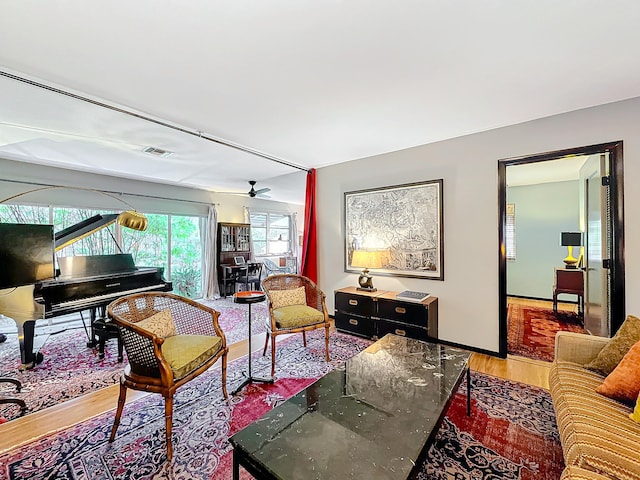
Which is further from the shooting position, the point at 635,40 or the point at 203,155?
the point at 203,155

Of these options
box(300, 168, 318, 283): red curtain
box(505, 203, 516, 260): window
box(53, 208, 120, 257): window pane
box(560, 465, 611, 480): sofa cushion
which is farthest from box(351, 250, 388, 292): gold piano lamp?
box(505, 203, 516, 260): window

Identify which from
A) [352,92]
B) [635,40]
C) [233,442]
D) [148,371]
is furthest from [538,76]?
[148,371]

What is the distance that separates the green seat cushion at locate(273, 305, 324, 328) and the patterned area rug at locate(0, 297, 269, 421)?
1120 mm

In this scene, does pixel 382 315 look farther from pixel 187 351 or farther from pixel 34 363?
pixel 34 363

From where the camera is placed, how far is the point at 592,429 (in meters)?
1.26

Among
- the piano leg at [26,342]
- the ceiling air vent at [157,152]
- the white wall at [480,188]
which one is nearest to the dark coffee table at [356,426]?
the white wall at [480,188]

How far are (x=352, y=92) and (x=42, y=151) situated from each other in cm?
400

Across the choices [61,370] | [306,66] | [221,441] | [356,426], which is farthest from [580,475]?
[61,370]

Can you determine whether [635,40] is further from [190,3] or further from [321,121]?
[190,3]

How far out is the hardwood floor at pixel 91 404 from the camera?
6.28 feet

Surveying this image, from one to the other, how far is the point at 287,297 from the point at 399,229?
5.45ft

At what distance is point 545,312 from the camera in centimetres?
477

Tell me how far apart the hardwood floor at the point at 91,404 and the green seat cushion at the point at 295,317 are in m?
0.74

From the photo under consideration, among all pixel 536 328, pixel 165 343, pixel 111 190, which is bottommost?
pixel 536 328
